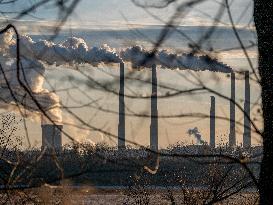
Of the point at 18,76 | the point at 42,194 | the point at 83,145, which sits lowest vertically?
the point at 42,194

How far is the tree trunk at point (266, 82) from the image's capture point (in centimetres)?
355

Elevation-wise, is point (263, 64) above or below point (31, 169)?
above

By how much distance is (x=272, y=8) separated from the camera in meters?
3.71

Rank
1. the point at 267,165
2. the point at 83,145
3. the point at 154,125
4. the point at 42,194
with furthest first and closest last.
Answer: the point at 154,125 → the point at 42,194 → the point at 267,165 → the point at 83,145

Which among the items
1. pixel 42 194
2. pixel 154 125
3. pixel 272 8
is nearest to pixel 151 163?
pixel 272 8

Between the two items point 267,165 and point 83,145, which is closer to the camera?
point 83,145

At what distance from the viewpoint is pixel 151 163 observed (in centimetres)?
380

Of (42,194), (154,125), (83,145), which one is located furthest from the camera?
(154,125)

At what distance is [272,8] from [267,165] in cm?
83

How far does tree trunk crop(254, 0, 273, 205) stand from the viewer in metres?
3.55

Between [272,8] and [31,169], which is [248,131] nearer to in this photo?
[272,8]

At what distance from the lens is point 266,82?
3643mm

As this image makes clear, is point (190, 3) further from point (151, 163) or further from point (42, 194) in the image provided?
point (42, 194)

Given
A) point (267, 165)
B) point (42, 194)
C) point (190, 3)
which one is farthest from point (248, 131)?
point (42, 194)
